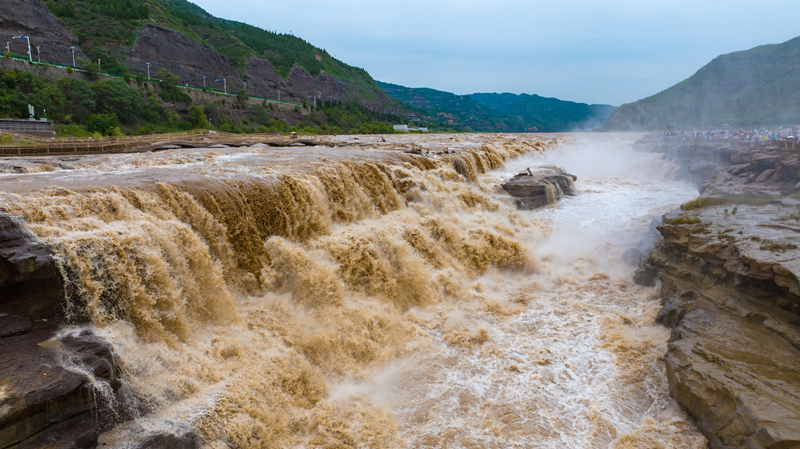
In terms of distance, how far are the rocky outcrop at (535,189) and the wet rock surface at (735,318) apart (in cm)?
557

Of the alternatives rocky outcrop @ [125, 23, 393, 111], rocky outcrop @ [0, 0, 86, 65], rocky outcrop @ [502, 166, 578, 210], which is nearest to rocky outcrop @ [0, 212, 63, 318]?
rocky outcrop @ [502, 166, 578, 210]

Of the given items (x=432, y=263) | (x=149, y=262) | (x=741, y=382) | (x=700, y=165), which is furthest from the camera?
(x=700, y=165)

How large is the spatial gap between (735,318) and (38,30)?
63112 millimetres

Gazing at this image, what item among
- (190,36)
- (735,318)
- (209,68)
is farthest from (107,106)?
(190,36)

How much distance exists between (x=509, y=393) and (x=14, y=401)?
5305 mm

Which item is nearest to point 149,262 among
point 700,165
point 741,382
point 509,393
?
point 509,393

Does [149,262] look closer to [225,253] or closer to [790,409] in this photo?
[225,253]

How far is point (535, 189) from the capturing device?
50.5 feet

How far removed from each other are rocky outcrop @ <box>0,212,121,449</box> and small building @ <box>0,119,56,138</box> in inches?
878

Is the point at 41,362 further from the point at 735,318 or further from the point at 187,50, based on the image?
the point at 187,50

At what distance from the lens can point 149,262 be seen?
5.58 m

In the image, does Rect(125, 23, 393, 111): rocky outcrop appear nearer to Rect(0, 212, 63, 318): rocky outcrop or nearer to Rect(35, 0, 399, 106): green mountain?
Rect(35, 0, 399, 106): green mountain

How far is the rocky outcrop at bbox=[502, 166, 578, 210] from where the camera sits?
15.2 m

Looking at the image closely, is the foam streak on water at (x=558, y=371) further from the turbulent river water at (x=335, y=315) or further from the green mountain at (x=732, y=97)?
the green mountain at (x=732, y=97)
